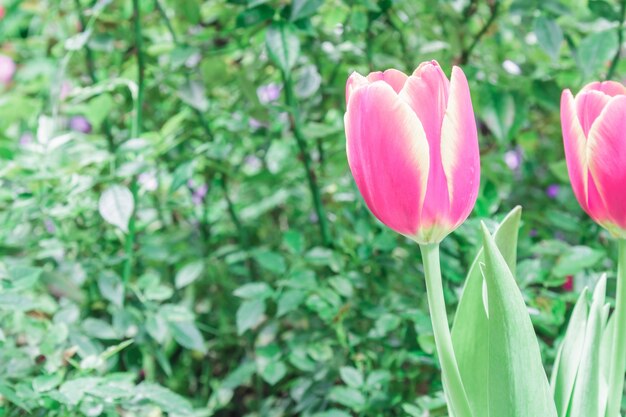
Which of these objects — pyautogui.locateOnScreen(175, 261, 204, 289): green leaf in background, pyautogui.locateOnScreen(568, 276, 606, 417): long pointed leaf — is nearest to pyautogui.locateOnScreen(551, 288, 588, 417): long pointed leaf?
pyautogui.locateOnScreen(568, 276, 606, 417): long pointed leaf

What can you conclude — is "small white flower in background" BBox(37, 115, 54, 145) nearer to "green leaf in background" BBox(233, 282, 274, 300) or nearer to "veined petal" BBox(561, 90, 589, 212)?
"green leaf in background" BBox(233, 282, 274, 300)

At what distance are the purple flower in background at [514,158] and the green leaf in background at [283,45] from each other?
2.97ft

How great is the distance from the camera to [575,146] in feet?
1.87

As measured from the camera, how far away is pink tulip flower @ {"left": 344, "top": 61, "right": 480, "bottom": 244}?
509 mm

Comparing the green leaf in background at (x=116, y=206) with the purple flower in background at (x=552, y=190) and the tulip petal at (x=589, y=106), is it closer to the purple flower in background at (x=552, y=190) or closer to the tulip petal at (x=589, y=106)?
the tulip petal at (x=589, y=106)

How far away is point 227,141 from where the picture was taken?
1121mm

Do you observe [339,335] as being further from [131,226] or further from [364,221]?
[131,226]

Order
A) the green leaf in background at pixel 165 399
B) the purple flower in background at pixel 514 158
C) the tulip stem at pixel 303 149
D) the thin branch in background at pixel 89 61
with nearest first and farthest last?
1. the green leaf in background at pixel 165 399
2. the tulip stem at pixel 303 149
3. the thin branch in background at pixel 89 61
4. the purple flower in background at pixel 514 158

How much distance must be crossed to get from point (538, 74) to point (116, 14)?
68 centimetres

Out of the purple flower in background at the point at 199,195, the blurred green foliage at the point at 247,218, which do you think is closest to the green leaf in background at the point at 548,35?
the blurred green foliage at the point at 247,218

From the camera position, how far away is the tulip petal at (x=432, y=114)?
1.70ft

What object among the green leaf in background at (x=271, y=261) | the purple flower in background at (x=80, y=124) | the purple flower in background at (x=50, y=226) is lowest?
the purple flower in background at (x=80, y=124)

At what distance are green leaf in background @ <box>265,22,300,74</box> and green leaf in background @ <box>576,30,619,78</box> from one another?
1.09 feet

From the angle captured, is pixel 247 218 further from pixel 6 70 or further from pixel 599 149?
pixel 6 70
